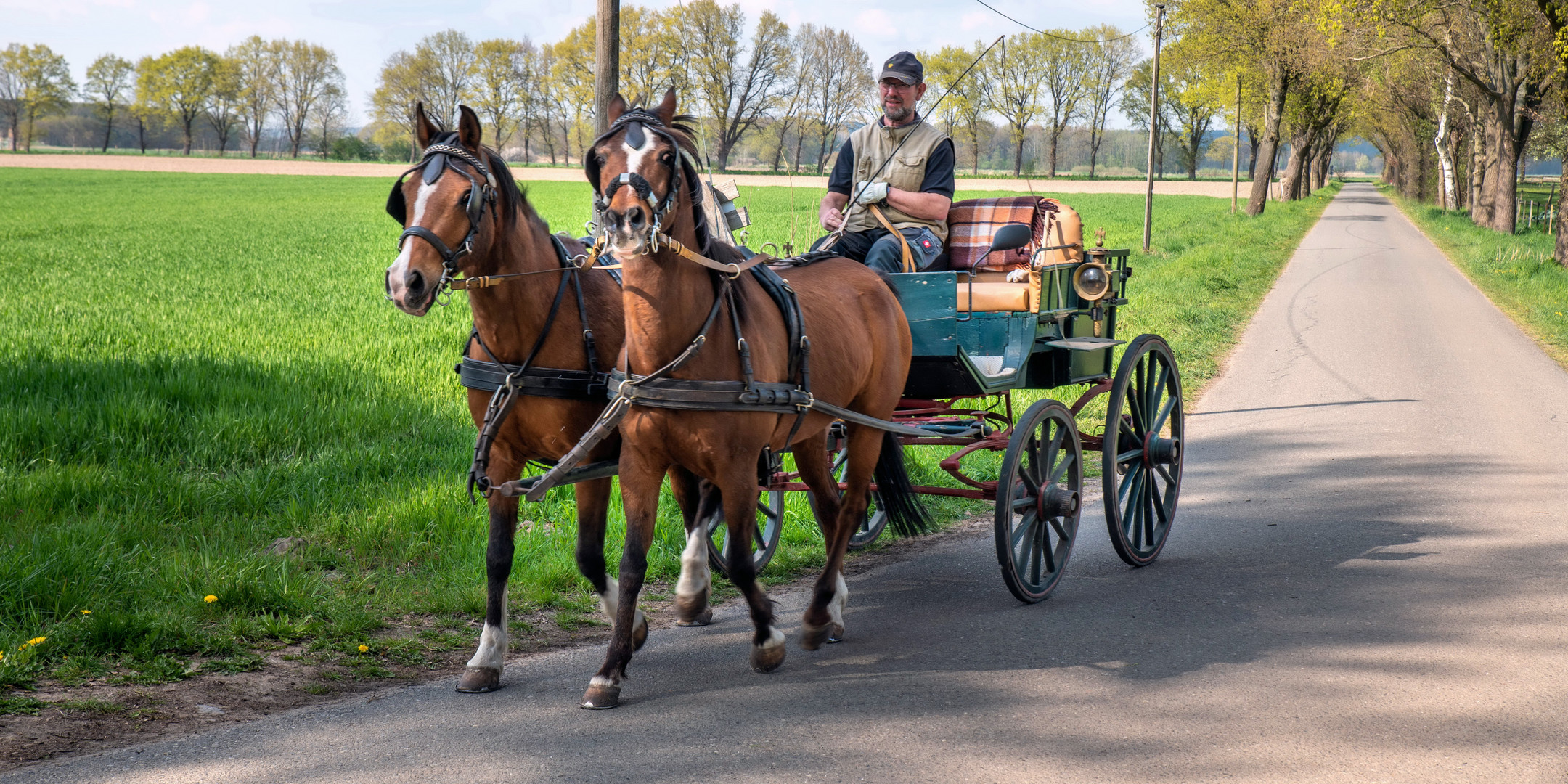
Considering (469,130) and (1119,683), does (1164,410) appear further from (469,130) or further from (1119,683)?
(469,130)

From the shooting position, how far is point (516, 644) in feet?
15.3

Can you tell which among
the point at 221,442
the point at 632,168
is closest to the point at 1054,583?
the point at 632,168

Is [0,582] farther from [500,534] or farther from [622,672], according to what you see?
[622,672]

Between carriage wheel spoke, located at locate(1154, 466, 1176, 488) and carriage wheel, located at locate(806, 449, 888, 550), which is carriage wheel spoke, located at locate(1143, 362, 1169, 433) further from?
carriage wheel, located at locate(806, 449, 888, 550)

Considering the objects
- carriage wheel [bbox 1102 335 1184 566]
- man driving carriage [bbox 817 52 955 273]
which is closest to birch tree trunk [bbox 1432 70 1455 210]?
carriage wheel [bbox 1102 335 1184 566]

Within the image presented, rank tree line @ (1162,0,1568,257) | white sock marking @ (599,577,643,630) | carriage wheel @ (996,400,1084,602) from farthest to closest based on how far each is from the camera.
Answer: tree line @ (1162,0,1568,257) → carriage wheel @ (996,400,1084,602) → white sock marking @ (599,577,643,630)

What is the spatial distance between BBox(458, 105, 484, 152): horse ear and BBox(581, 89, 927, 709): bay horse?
0.45 m

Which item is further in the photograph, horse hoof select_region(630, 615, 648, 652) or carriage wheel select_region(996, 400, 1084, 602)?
carriage wheel select_region(996, 400, 1084, 602)

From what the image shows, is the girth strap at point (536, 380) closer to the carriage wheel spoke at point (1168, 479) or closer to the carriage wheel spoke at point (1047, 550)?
the carriage wheel spoke at point (1047, 550)

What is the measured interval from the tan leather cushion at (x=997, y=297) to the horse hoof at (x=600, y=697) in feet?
9.13

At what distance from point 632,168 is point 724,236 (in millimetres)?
2048

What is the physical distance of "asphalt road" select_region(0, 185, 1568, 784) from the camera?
3.40 metres

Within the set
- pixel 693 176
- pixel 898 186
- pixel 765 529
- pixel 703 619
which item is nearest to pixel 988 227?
pixel 898 186

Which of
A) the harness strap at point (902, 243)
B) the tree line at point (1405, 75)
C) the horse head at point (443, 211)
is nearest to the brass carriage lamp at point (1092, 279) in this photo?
the harness strap at point (902, 243)
